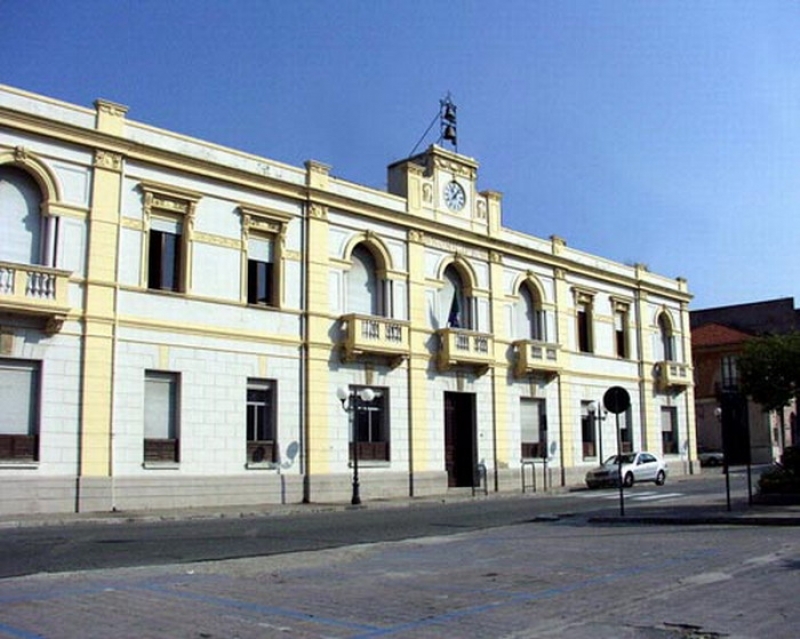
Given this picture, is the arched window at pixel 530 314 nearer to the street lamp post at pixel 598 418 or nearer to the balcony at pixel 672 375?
the street lamp post at pixel 598 418

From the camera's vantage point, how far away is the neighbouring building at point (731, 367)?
195 feet

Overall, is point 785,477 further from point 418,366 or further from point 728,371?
point 728,371

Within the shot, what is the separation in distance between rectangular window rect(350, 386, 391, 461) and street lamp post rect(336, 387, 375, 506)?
244 mm

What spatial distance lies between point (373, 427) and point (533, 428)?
30.3ft

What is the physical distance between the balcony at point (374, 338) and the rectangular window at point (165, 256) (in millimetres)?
6056

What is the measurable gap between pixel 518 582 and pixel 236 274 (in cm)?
1922

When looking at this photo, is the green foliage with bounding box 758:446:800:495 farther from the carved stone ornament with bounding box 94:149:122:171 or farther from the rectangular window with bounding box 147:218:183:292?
the carved stone ornament with bounding box 94:149:122:171

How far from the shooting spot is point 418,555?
42.6ft

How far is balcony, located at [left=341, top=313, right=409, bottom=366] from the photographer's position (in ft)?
97.7

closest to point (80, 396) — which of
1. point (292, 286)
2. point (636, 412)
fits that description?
point (292, 286)

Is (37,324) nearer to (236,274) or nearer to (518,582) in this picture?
(236,274)

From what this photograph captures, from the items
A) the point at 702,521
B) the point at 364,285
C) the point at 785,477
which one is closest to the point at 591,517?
the point at 702,521

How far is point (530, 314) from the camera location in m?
38.8

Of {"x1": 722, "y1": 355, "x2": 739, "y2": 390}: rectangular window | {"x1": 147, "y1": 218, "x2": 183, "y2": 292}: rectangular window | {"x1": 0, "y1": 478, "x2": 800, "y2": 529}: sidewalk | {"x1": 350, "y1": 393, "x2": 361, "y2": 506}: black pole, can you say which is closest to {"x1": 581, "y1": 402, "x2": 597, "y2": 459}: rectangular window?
{"x1": 0, "y1": 478, "x2": 800, "y2": 529}: sidewalk
